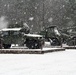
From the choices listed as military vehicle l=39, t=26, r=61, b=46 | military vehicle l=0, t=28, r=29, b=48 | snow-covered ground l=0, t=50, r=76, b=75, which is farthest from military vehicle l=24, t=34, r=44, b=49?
snow-covered ground l=0, t=50, r=76, b=75

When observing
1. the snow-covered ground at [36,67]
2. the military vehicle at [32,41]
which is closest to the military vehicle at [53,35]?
the military vehicle at [32,41]

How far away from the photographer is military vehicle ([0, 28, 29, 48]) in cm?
2121

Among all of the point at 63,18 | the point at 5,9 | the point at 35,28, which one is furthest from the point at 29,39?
the point at 5,9

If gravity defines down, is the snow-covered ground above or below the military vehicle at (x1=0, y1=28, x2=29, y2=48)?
below

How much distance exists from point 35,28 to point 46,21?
9.62ft

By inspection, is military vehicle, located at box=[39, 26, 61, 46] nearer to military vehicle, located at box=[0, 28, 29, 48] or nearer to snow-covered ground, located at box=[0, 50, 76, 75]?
military vehicle, located at box=[0, 28, 29, 48]

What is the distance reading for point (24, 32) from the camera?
2158 cm

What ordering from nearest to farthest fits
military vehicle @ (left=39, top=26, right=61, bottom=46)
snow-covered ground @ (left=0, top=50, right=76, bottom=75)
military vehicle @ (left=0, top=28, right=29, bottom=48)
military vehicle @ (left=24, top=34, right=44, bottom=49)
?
1. snow-covered ground @ (left=0, top=50, right=76, bottom=75)
2. military vehicle @ (left=24, top=34, right=44, bottom=49)
3. military vehicle @ (left=0, top=28, right=29, bottom=48)
4. military vehicle @ (left=39, top=26, right=61, bottom=46)

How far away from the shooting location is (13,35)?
71.1ft

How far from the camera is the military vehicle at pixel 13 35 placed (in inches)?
835

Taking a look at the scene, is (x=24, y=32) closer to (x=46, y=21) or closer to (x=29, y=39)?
(x=29, y=39)

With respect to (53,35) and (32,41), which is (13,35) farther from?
(53,35)

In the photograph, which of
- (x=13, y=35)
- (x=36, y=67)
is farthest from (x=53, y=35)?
(x=36, y=67)

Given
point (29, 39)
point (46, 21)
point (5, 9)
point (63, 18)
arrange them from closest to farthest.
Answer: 1. point (29, 39)
2. point (63, 18)
3. point (46, 21)
4. point (5, 9)
